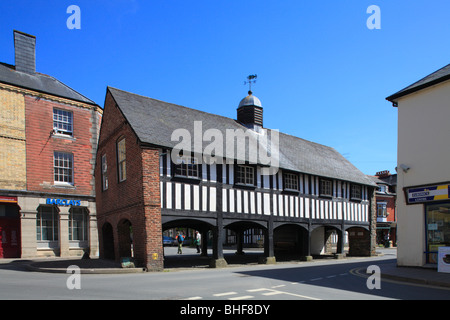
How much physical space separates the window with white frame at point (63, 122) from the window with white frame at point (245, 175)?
11.9 m

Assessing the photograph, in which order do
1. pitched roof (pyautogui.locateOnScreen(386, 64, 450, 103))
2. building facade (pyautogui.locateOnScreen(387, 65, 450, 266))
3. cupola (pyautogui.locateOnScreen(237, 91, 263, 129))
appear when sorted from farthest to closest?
cupola (pyautogui.locateOnScreen(237, 91, 263, 129)), pitched roof (pyautogui.locateOnScreen(386, 64, 450, 103)), building facade (pyautogui.locateOnScreen(387, 65, 450, 266))

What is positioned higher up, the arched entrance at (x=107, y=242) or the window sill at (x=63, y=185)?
the window sill at (x=63, y=185)

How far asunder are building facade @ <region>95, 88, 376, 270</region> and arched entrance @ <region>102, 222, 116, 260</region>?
5 centimetres

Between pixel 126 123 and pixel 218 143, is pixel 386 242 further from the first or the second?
pixel 126 123

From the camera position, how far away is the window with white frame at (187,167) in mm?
15273

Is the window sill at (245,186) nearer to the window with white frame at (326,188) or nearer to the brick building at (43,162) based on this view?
the window with white frame at (326,188)

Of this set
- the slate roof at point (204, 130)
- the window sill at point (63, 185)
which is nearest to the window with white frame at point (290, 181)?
the slate roof at point (204, 130)

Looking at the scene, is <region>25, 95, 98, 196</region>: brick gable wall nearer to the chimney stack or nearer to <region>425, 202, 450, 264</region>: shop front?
the chimney stack

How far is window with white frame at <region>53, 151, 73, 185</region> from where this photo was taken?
861 inches

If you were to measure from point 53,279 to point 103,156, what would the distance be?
928cm

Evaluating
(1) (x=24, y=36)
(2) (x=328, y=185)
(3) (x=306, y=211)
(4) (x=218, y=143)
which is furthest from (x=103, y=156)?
(2) (x=328, y=185)

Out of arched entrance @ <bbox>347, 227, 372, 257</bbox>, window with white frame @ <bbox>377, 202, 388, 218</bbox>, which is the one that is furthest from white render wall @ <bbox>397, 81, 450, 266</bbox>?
window with white frame @ <bbox>377, 202, 388, 218</bbox>

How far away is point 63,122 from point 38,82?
284 centimetres

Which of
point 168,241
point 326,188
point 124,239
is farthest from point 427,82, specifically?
point 168,241
